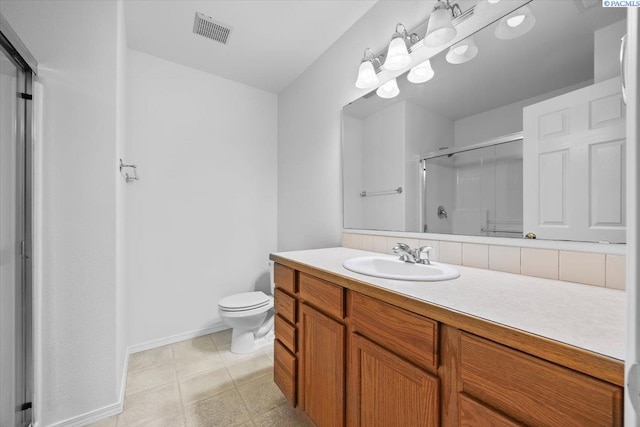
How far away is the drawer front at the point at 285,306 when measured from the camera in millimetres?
1365

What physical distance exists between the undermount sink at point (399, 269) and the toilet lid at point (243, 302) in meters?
1.11

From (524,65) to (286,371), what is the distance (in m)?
1.80

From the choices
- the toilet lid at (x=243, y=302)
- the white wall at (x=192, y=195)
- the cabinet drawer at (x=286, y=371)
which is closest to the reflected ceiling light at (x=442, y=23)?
the cabinet drawer at (x=286, y=371)

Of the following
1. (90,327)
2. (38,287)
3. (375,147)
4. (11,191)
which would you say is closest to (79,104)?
(11,191)

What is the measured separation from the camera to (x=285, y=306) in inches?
56.7

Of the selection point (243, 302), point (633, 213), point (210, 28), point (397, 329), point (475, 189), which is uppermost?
point (210, 28)

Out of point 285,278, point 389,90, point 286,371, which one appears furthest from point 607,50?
point 286,371

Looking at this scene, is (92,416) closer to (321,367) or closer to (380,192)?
(321,367)

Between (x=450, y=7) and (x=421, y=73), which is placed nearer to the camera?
(x=450, y=7)

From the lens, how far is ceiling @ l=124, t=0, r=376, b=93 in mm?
1765

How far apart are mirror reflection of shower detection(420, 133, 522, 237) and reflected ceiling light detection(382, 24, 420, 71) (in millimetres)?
555

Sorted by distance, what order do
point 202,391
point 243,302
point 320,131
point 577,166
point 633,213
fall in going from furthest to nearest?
point 320,131, point 243,302, point 202,391, point 577,166, point 633,213

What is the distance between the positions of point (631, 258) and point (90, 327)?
2.00m

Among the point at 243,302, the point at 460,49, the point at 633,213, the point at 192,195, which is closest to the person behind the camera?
the point at 633,213
